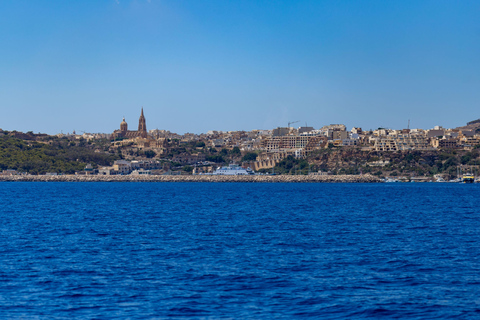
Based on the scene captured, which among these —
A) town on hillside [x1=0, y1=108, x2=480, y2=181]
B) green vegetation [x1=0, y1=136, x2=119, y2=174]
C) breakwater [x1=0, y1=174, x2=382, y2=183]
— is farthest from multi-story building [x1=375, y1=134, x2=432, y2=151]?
green vegetation [x1=0, y1=136, x2=119, y2=174]

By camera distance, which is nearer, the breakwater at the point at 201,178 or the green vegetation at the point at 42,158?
the breakwater at the point at 201,178

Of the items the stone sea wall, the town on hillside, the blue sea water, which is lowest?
the blue sea water

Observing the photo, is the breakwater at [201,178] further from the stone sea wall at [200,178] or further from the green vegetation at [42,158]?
the green vegetation at [42,158]

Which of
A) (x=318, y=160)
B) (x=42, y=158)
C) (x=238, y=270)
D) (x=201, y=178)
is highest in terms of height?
(x=42, y=158)

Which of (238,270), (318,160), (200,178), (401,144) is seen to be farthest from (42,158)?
(238,270)

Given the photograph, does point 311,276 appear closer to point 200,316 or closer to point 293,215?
point 200,316

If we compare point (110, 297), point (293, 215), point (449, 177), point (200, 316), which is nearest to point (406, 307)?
point (200, 316)

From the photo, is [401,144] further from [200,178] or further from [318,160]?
[200,178]

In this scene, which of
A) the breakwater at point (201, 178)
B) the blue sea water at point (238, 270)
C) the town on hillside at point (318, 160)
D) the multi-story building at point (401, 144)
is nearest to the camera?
the blue sea water at point (238, 270)

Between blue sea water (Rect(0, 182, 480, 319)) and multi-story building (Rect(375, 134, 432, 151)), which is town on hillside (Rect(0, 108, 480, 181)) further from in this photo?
blue sea water (Rect(0, 182, 480, 319))

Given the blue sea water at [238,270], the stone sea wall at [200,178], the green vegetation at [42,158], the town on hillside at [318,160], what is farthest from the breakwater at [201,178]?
the blue sea water at [238,270]

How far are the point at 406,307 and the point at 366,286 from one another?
2214 mm

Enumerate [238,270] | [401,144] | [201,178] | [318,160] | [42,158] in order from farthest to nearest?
[401,144] → [318,160] → [42,158] → [201,178] → [238,270]

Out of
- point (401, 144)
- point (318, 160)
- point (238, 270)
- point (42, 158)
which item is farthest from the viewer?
point (401, 144)
